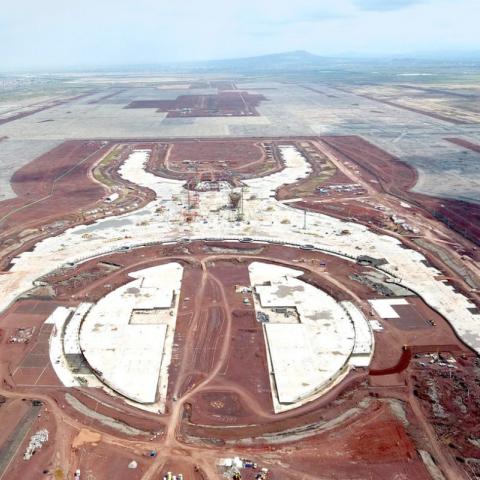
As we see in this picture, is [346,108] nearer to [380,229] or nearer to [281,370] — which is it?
[380,229]

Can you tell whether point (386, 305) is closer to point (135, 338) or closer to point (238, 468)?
point (238, 468)

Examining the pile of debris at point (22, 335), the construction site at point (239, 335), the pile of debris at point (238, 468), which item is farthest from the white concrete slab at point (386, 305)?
the pile of debris at point (22, 335)

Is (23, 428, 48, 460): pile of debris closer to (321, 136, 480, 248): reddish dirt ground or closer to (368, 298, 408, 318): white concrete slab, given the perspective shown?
(368, 298, 408, 318): white concrete slab

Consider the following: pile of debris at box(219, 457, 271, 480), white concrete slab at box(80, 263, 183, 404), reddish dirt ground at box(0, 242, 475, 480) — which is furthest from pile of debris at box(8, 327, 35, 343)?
pile of debris at box(219, 457, 271, 480)

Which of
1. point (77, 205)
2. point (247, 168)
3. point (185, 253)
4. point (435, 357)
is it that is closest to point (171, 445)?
point (435, 357)

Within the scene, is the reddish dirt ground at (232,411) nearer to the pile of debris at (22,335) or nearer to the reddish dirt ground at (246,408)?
the reddish dirt ground at (246,408)
